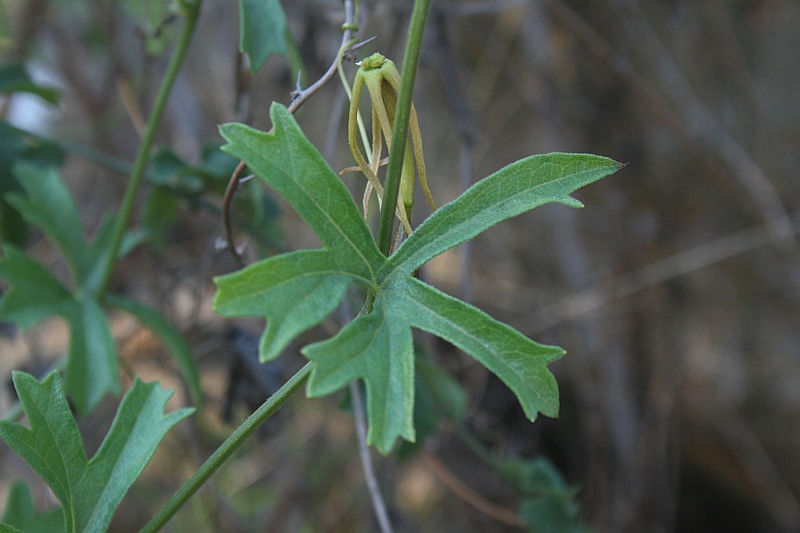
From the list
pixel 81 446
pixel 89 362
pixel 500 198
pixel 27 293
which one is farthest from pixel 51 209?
pixel 500 198

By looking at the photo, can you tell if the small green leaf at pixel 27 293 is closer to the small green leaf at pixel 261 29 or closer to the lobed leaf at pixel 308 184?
the small green leaf at pixel 261 29

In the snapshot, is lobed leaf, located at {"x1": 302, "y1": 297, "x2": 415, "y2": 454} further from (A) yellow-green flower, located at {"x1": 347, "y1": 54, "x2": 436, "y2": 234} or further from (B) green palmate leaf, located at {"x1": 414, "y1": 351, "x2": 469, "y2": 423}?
(B) green palmate leaf, located at {"x1": 414, "y1": 351, "x2": 469, "y2": 423}

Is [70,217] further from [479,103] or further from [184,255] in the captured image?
[479,103]

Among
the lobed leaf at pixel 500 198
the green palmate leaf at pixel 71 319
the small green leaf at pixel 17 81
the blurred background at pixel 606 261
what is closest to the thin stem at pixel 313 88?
the lobed leaf at pixel 500 198

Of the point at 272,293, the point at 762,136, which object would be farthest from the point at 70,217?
the point at 762,136

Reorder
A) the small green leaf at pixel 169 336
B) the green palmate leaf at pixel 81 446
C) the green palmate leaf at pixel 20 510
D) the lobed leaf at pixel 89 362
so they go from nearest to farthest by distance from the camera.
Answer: the green palmate leaf at pixel 81 446 → the green palmate leaf at pixel 20 510 → the lobed leaf at pixel 89 362 → the small green leaf at pixel 169 336

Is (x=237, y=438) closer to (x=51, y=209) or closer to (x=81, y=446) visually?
(x=81, y=446)
